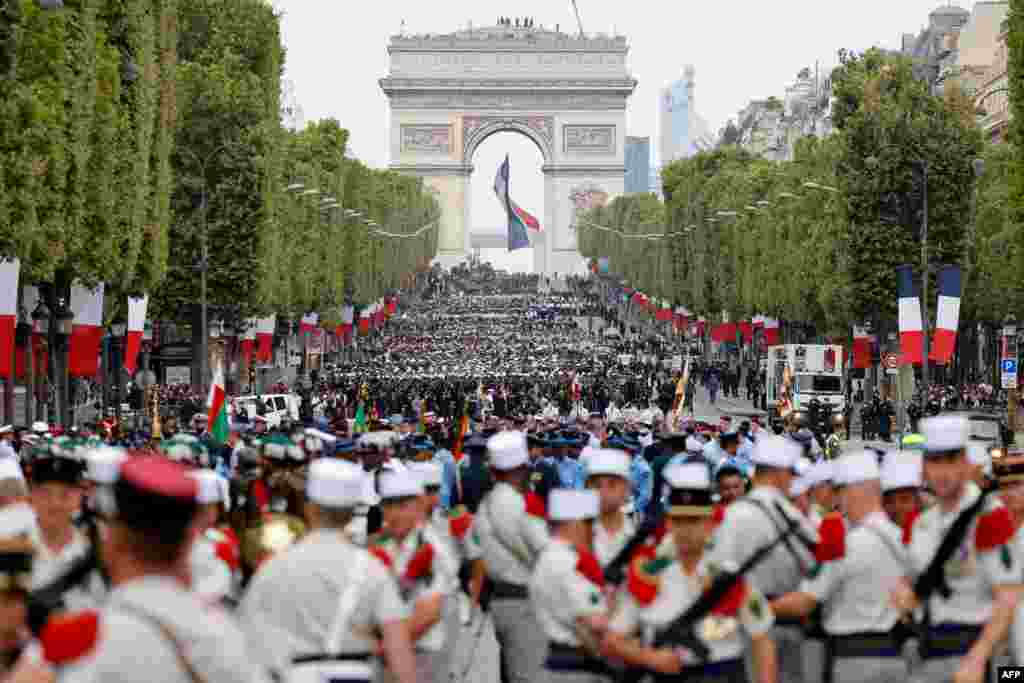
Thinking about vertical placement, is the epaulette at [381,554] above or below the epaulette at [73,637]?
below

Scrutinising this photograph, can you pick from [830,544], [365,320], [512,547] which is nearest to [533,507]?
[512,547]

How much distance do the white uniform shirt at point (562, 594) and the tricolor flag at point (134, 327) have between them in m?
35.6

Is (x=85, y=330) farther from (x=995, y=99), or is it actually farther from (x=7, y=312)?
(x=995, y=99)

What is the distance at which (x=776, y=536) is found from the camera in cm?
1025

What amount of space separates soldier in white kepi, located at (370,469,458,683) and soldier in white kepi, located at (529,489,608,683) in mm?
603

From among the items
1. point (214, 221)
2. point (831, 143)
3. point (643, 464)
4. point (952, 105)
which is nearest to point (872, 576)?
point (643, 464)

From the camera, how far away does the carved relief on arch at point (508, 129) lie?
18525 centimetres

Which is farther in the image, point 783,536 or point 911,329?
point 911,329

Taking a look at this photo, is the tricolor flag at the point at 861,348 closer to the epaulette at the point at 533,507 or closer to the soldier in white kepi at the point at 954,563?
the epaulette at the point at 533,507

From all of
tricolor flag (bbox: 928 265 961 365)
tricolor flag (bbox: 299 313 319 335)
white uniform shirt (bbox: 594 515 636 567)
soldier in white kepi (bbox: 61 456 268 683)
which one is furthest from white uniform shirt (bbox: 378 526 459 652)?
tricolor flag (bbox: 299 313 319 335)

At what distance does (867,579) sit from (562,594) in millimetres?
1198

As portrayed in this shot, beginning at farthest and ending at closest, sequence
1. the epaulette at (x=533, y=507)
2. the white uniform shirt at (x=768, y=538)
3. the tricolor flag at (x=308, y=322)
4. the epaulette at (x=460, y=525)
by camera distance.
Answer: the tricolor flag at (x=308, y=322) < the epaulette at (x=460, y=525) < the epaulette at (x=533, y=507) < the white uniform shirt at (x=768, y=538)

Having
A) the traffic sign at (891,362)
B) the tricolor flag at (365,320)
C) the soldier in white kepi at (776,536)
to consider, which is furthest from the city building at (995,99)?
the soldier in white kepi at (776,536)

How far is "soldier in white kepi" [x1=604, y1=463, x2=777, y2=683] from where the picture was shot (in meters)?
8.75
